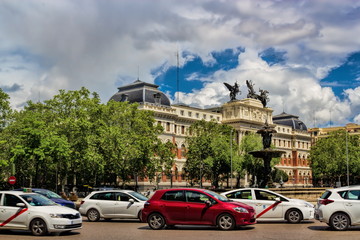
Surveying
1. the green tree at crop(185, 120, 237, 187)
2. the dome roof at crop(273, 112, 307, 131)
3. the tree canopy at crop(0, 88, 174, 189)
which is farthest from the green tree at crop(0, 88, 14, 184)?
the dome roof at crop(273, 112, 307, 131)

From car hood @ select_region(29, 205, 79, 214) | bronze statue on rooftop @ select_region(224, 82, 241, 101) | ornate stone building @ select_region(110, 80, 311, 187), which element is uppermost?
bronze statue on rooftop @ select_region(224, 82, 241, 101)

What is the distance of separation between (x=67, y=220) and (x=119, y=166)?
35704mm

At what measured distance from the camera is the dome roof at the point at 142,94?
235 ft

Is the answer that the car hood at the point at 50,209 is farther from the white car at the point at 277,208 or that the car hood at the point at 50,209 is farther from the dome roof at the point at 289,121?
the dome roof at the point at 289,121

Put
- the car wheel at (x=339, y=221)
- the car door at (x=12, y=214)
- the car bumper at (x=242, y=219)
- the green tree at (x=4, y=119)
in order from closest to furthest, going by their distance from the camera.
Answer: the car door at (x=12, y=214) → the car wheel at (x=339, y=221) → the car bumper at (x=242, y=219) → the green tree at (x=4, y=119)

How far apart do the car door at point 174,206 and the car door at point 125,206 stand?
11.9 feet

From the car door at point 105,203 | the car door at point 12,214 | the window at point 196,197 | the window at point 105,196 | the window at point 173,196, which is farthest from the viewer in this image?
the window at point 105,196

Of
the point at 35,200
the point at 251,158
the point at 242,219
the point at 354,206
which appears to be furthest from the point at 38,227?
the point at 251,158

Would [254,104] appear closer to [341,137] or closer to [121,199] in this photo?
[341,137]

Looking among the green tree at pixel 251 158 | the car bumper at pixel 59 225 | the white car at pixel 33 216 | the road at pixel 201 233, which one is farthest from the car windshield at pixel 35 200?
the green tree at pixel 251 158

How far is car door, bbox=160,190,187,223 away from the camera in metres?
17.0

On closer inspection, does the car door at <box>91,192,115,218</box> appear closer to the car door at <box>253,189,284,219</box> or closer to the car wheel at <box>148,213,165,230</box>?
the car wheel at <box>148,213,165,230</box>

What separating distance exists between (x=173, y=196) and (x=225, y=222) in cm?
218

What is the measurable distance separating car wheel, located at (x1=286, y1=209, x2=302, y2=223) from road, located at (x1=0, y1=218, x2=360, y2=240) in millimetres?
684
